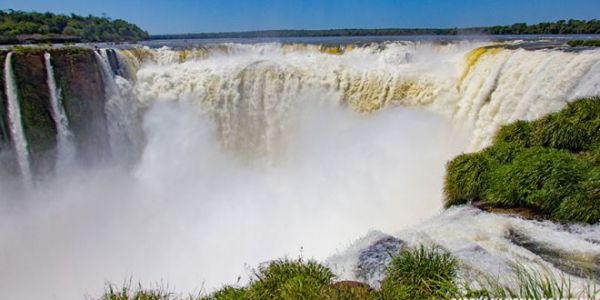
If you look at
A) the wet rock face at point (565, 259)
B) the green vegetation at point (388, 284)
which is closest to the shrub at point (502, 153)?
the wet rock face at point (565, 259)

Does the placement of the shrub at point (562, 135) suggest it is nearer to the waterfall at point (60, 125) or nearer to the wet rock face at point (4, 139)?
the waterfall at point (60, 125)

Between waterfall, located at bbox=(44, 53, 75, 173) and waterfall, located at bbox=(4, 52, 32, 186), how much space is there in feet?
3.66

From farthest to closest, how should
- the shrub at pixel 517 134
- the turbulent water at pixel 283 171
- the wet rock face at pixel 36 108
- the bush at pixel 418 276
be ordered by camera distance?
the wet rock face at pixel 36 108 → the turbulent water at pixel 283 171 → the shrub at pixel 517 134 → the bush at pixel 418 276

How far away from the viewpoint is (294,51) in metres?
23.7

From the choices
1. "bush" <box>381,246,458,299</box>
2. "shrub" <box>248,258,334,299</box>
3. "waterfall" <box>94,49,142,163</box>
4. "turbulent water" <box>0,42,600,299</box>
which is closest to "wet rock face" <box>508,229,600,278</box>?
"turbulent water" <box>0,42,600,299</box>

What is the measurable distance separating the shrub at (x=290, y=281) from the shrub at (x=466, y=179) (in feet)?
12.5

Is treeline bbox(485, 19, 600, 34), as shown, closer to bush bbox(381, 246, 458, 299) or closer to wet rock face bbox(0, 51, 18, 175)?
bush bbox(381, 246, 458, 299)

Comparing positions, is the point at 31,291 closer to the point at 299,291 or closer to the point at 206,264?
the point at 206,264

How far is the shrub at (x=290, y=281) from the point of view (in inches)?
189

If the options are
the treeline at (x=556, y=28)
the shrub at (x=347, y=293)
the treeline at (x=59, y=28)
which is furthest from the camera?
the treeline at (x=59, y=28)

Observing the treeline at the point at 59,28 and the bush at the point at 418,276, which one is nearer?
the bush at the point at 418,276

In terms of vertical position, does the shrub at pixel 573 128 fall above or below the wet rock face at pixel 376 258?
above

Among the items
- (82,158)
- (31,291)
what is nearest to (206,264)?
(31,291)

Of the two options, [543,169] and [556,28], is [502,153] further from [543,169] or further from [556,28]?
[556,28]
